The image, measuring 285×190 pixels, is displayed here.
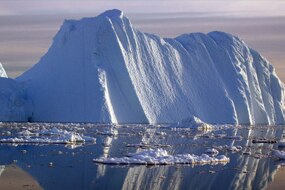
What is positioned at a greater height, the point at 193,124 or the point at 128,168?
the point at 128,168

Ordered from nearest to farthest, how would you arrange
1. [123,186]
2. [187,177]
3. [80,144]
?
[123,186], [187,177], [80,144]

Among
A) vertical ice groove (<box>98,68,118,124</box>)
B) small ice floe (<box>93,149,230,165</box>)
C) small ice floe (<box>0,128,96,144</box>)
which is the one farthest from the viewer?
vertical ice groove (<box>98,68,118,124</box>)

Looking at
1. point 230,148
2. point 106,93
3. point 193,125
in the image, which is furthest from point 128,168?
point 106,93

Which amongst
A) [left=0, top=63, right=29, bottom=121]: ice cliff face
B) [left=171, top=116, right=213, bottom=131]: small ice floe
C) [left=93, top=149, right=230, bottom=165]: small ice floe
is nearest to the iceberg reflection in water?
[left=93, top=149, right=230, bottom=165]: small ice floe

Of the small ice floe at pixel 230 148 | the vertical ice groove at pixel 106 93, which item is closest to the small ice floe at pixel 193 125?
the vertical ice groove at pixel 106 93

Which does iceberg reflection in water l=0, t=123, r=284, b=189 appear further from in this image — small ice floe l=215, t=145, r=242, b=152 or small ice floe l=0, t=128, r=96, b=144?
small ice floe l=0, t=128, r=96, b=144

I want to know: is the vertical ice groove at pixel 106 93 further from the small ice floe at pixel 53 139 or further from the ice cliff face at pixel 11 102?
the small ice floe at pixel 53 139

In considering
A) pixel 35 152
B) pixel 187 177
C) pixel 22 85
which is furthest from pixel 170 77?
pixel 187 177

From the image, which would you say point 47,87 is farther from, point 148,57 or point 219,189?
point 219,189

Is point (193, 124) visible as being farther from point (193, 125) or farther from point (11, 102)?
point (11, 102)
